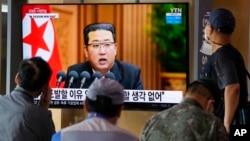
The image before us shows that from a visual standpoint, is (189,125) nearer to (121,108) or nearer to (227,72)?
(121,108)

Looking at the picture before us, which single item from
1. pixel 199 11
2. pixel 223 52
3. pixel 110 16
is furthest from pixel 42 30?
pixel 223 52

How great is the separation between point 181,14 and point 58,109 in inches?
73.1

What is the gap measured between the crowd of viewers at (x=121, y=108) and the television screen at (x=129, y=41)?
1.27 meters

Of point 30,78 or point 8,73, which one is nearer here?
point 30,78

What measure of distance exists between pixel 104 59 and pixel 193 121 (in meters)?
2.90

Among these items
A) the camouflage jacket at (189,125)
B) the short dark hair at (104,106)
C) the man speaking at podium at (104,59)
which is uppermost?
the man speaking at podium at (104,59)

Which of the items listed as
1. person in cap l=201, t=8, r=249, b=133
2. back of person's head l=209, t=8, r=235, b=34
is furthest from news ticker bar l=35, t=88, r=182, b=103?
back of person's head l=209, t=8, r=235, b=34

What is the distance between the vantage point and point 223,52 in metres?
4.64

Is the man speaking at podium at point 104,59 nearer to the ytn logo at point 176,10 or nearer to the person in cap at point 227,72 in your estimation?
the ytn logo at point 176,10

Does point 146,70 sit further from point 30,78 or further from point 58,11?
point 30,78

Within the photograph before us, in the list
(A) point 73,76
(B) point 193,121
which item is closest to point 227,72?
(B) point 193,121

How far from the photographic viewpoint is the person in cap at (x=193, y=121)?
3.32 metres

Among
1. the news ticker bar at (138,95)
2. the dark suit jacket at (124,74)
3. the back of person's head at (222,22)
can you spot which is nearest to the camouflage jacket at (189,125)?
the back of person's head at (222,22)

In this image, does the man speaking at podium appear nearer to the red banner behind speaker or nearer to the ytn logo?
the red banner behind speaker
